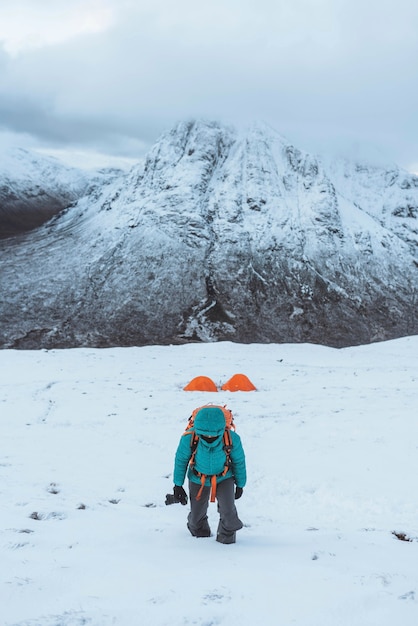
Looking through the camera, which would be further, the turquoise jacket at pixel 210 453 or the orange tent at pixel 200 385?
the orange tent at pixel 200 385

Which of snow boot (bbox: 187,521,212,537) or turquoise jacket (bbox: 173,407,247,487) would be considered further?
snow boot (bbox: 187,521,212,537)

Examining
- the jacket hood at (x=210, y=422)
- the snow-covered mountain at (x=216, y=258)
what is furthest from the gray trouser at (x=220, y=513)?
the snow-covered mountain at (x=216, y=258)

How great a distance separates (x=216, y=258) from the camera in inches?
3248

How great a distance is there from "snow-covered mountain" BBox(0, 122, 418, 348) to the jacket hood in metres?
55.5

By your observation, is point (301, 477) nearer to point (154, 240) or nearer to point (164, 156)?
point (154, 240)

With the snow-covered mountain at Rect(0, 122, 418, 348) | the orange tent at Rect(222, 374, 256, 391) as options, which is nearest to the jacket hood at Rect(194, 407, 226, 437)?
the orange tent at Rect(222, 374, 256, 391)

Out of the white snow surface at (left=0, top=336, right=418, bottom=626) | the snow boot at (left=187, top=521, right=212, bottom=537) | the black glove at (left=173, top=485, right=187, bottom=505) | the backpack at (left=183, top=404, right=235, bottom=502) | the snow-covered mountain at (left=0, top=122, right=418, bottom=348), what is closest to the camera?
the white snow surface at (left=0, top=336, right=418, bottom=626)

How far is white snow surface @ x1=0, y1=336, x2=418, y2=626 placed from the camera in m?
4.66

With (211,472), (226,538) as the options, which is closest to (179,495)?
(211,472)

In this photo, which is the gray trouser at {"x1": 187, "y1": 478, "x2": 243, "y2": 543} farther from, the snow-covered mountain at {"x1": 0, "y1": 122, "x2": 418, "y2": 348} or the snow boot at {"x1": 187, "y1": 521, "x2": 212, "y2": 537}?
the snow-covered mountain at {"x1": 0, "y1": 122, "x2": 418, "y2": 348}

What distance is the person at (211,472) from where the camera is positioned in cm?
687

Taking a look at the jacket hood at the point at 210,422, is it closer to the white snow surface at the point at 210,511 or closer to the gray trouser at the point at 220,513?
the gray trouser at the point at 220,513

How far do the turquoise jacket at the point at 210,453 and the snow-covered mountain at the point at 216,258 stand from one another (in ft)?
181

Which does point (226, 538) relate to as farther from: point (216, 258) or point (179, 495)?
point (216, 258)
